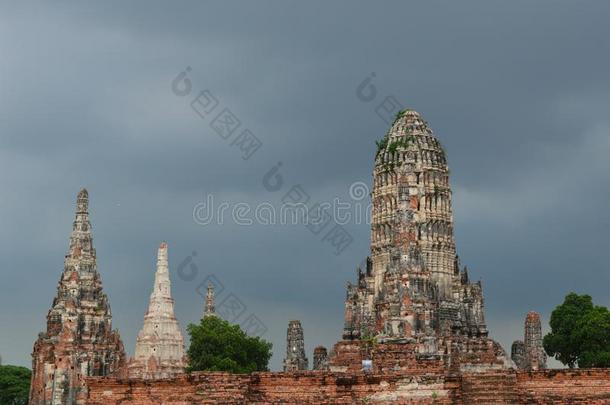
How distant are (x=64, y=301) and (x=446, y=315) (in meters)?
39.9

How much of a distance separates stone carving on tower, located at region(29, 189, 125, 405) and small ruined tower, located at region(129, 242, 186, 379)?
15052 millimetres

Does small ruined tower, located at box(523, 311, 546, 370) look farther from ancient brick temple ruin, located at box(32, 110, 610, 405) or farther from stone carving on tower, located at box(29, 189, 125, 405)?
stone carving on tower, located at box(29, 189, 125, 405)

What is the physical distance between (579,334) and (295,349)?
22583 millimetres

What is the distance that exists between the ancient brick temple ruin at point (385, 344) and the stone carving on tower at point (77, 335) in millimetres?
84

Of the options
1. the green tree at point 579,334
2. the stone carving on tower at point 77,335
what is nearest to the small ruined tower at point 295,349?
the stone carving on tower at point 77,335

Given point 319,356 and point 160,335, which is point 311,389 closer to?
point 319,356

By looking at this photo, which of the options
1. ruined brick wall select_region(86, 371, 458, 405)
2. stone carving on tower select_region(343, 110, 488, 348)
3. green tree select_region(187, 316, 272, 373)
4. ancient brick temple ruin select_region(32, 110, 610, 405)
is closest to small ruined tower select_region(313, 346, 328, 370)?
ancient brick temple ruin select_region(32, 110, 610, 405)

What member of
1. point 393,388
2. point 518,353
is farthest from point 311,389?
point 518,353

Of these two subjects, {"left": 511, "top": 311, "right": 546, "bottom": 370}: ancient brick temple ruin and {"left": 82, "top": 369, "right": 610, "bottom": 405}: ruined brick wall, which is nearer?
{"left": 82, "top": 369, "right": 610, "bottom": 405}: ruined brick wall

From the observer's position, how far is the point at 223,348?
7525cm

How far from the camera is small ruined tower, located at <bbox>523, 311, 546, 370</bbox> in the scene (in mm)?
74750

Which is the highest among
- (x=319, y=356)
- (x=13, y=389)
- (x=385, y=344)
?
(x=319, y=356)

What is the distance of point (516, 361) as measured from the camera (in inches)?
3140

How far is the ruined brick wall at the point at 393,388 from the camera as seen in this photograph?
25.9m
